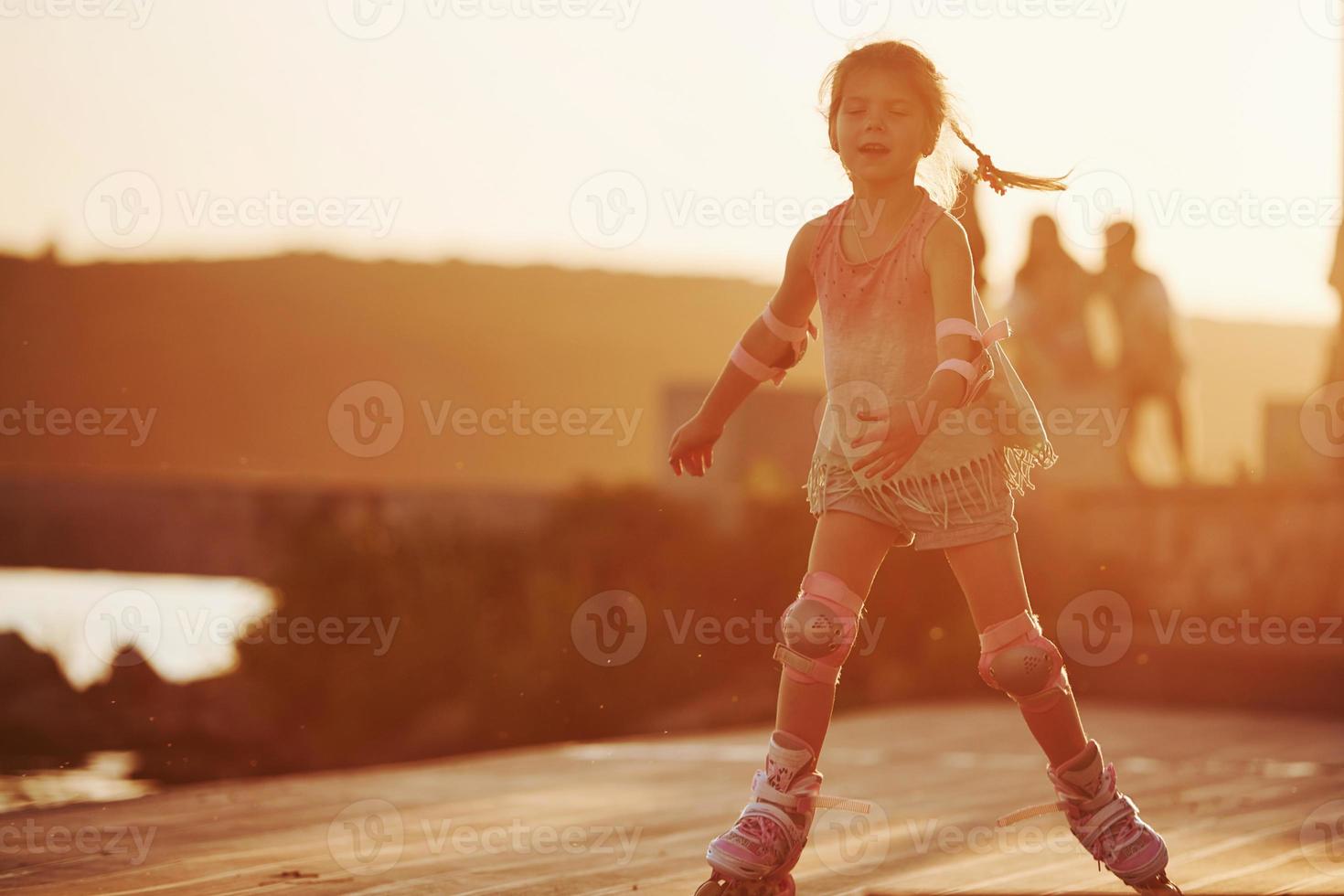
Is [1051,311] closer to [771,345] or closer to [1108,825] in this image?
[771,345]

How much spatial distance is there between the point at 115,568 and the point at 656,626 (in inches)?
534

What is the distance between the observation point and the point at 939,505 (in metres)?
2.97

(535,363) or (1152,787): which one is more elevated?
(535,363)

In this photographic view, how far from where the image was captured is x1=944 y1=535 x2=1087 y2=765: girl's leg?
2.97m

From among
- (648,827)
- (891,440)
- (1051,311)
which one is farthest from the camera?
(1051,311)

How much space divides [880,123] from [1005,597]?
0.89m

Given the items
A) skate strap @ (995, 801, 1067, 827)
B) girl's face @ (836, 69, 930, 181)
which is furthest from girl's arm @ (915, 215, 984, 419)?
skate strap @ (995, 801, 1067, 827)

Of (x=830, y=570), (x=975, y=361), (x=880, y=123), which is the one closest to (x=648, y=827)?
(x=830, y=570)

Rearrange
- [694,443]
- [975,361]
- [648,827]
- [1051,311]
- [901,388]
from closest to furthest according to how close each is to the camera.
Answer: [975,361] → [901,388] → [694,443] → [648,827] → [1051,311]

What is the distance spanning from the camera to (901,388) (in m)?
2.99

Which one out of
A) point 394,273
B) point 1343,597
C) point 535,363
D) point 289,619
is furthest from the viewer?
point 535,363

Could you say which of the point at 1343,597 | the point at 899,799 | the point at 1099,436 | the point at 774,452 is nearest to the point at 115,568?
the point at 774,452

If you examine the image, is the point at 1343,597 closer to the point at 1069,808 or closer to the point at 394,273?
the point at 1069,808

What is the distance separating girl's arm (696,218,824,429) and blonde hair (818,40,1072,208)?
0.73 ft
